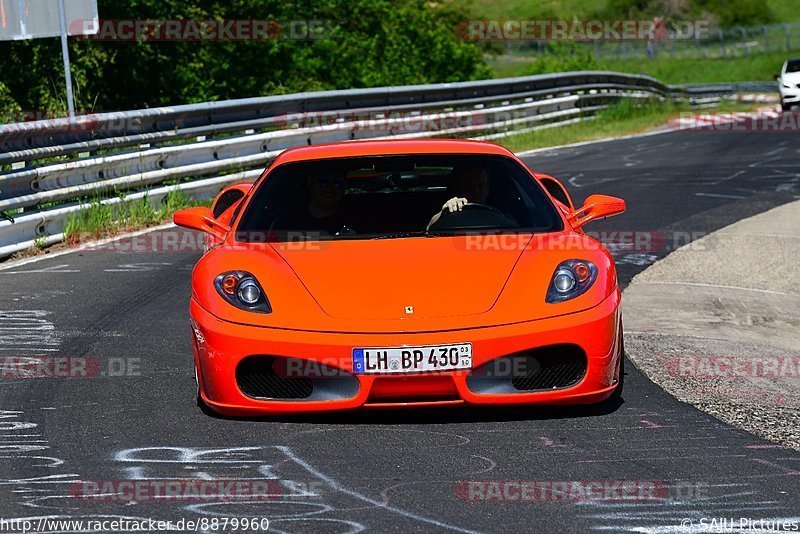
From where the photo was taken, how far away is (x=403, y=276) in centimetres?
583

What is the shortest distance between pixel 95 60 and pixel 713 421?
69.1ft

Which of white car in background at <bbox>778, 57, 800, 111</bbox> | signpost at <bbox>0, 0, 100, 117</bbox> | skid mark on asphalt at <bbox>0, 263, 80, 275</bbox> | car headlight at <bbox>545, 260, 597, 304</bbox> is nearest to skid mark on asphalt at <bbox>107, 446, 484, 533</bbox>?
car headlight at <bbox>545, 260, 597, 304</bbox>

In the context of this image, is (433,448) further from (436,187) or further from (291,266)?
(436,187)

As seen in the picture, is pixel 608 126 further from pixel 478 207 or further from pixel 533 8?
pixel 533 8

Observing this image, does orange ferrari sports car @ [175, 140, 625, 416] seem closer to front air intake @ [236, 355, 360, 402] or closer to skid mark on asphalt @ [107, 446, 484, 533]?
front air intake @ [236, 355, 360, 402]

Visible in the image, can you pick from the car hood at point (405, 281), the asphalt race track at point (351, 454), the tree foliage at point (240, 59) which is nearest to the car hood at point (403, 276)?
the car hood at point (405, 281)

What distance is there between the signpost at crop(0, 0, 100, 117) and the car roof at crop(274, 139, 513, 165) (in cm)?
911

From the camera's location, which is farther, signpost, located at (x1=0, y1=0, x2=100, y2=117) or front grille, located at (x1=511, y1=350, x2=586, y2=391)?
signpost, located at (x1=0, y1=0, x2=100, y2=117)

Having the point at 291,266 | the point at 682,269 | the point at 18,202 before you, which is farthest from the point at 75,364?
the point at 682,269

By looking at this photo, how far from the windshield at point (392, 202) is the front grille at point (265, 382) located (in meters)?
0.95

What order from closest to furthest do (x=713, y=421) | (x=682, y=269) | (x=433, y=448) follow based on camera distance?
(x=433, y=448)
(x=713, y=421)
(x=682, y=269)

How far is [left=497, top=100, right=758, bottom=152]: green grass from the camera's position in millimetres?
22938

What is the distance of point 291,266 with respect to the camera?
19.7ft

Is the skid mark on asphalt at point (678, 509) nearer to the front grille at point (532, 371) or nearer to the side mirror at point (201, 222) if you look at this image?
the front grille at point (532, 371)
